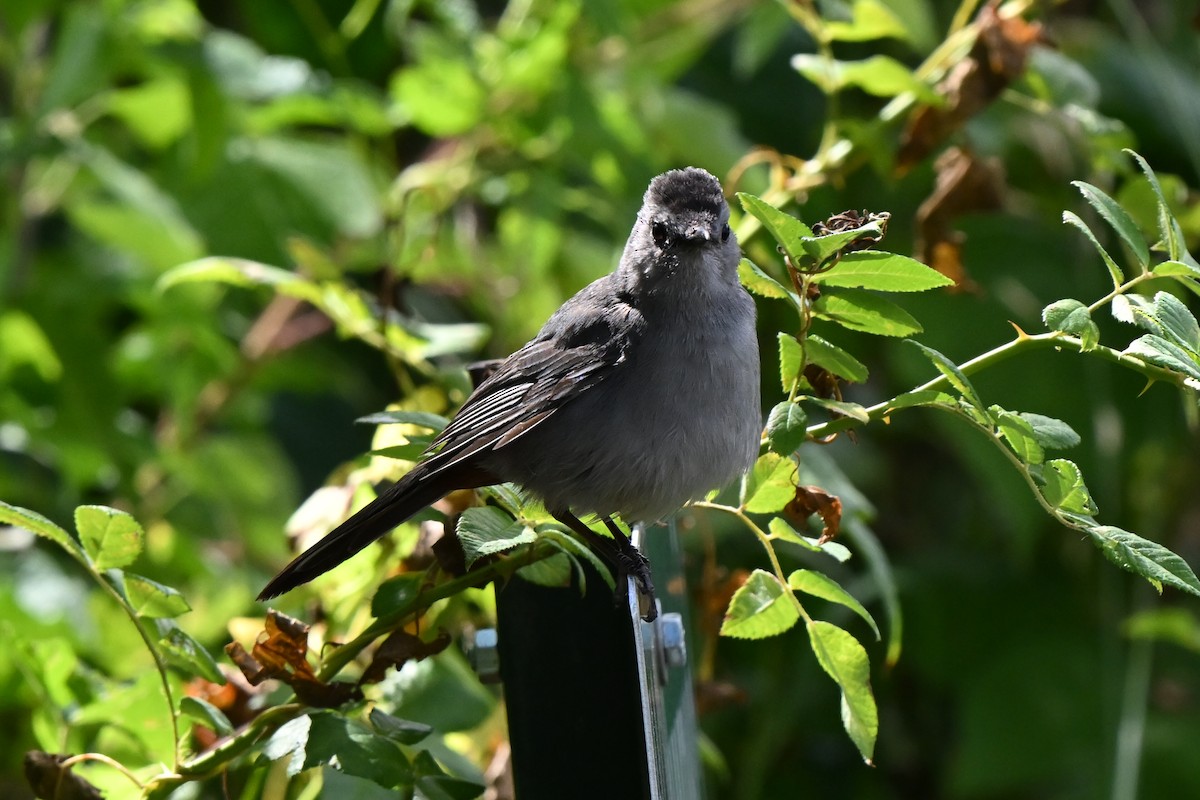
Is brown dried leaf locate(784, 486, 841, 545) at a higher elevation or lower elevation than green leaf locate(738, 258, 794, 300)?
lower

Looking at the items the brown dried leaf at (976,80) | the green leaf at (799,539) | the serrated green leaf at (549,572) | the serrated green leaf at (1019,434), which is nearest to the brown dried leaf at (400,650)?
the serrated green leaf at (549,572)

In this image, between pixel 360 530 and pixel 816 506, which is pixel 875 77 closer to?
pixel 816 506

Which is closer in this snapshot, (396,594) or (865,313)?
(865,313)

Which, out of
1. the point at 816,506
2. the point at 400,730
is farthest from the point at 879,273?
the point at 400,730

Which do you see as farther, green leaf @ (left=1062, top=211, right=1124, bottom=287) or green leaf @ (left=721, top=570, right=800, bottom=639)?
green leaf @ (left=721, top=570, right=800, bottom=639)

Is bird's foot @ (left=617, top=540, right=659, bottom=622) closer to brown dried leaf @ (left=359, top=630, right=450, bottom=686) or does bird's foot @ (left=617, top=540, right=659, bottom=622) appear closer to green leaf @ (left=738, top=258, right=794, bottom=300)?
brown dried leaf @ (left=359, top=630, right=450, bottom=686)

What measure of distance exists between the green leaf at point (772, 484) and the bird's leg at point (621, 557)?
0.18m

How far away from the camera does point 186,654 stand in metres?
1.39

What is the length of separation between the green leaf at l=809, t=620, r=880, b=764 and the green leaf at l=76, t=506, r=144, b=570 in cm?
63

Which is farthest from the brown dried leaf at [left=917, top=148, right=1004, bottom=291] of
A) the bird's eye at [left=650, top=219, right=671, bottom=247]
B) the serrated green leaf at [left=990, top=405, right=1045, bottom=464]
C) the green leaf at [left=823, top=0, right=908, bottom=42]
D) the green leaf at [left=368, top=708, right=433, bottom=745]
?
the green leaf at [left=368, top=708, right=433, bottom=745]

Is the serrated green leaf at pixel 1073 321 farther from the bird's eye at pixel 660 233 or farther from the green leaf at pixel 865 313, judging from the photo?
the bird's eye at pixel 660 233

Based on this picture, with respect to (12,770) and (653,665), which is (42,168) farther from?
(653,665)

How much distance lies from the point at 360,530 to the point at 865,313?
591 mm

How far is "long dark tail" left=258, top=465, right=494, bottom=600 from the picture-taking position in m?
1.47
